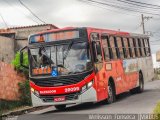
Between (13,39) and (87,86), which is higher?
(13,39)

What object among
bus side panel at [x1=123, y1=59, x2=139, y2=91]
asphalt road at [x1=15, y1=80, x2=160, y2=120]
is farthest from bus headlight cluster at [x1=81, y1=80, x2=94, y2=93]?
bus side panel at [x1=123, y1=59, x2=139, y2=91]

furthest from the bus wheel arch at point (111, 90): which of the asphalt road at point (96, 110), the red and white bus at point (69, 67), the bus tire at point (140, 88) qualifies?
the bus tire at point (140, 88)

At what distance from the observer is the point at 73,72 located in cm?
1731

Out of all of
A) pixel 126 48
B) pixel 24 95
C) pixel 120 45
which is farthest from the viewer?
pixel 24 95

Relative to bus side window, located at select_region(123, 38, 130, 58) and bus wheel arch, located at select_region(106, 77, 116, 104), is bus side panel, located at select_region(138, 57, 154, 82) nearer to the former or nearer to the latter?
bus side window, located at select_region(123, 38, 130, 58)

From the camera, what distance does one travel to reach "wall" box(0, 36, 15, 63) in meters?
36.3

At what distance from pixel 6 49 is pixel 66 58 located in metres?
20.6

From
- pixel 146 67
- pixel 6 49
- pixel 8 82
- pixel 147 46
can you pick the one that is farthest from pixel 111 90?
pixel 6 49

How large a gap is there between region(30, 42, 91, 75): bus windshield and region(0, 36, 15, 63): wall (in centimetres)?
1839

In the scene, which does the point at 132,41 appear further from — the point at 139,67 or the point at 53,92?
the point at 53,92

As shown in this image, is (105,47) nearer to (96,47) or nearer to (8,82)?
(96,47)

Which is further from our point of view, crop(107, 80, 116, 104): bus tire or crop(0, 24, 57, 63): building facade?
crop(0, 24, 57, 63): building facade

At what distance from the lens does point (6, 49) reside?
123ft

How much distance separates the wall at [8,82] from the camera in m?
21.9
